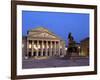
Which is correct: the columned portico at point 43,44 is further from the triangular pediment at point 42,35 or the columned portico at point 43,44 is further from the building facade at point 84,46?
the building facade at point 84,46

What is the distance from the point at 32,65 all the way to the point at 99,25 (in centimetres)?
90

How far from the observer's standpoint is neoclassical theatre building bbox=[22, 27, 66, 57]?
89.6 inches

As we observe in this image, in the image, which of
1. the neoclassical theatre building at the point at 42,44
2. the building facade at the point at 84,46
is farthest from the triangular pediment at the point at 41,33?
the building facade at the point at 84,46

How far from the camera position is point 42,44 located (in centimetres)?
233

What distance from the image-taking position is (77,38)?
7.96 feet

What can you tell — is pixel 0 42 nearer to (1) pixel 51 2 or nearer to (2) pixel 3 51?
(2) pixel 3 51

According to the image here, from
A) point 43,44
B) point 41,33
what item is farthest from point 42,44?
point 41,33

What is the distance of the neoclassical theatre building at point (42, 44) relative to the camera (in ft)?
7.47

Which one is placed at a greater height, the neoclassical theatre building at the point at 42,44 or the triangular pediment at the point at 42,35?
the triangular pediment at the point at 42,35

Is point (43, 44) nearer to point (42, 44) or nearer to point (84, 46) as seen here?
point (42, 44)

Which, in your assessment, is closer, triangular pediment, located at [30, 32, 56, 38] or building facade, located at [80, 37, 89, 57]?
triangular pediment, located at [30, 32, 56, 38]

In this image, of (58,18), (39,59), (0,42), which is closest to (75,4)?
(58,18)

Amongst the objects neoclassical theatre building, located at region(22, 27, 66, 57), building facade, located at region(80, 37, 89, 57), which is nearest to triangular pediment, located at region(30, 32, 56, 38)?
neoclassical theatre building, located at region(22, 27, 66, 57)

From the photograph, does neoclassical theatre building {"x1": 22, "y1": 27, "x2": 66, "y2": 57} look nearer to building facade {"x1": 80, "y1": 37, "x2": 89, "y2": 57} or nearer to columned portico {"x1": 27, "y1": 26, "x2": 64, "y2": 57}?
Result: columned portico {"x1": 27, "y1": 26, "x2": 64, "y2": 57}
